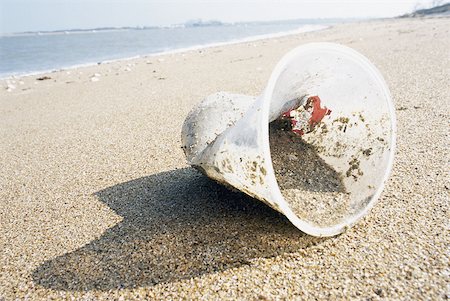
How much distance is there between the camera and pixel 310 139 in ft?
8.78

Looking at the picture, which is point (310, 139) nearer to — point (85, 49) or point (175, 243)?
point (175, 243)

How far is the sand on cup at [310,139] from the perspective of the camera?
1859 mm

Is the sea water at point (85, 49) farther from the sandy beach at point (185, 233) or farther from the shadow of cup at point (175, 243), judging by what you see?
the shadow of cup at point (175, 243)

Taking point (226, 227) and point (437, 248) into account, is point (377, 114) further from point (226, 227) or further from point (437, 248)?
point (226, 227)

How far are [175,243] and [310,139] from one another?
48.2 inches

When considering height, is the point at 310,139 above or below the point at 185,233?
above

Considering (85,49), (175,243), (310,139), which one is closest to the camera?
(175,243)

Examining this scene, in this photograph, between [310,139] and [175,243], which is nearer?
[175,243]

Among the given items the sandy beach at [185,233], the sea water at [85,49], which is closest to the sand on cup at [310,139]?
the sandy beach at [185,233]

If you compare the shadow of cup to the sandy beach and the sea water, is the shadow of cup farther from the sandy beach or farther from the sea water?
the sea water

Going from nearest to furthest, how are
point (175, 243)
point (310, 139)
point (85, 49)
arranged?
point (175, 243) < point (310, 139) < point (85, 49)

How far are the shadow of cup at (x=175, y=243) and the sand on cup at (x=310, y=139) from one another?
23 cm

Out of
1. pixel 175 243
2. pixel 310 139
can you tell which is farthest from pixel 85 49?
pixel 175 243

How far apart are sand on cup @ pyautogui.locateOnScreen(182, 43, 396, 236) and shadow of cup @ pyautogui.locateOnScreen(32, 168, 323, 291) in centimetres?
23
